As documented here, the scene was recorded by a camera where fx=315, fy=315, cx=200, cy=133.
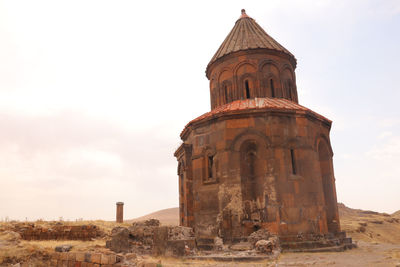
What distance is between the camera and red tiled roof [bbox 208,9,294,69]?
13.8 meters

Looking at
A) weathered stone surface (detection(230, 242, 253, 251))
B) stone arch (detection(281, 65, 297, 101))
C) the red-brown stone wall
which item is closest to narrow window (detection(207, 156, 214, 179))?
weathered stone surface (detection(230, 242, 253, 251))

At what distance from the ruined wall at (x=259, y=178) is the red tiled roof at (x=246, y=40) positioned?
3.89 metres

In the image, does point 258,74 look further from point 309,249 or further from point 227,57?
point 309,249

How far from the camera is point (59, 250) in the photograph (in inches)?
323

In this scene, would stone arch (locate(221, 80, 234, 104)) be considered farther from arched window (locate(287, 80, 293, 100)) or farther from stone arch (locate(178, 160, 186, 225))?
stone arch (locate(178, 160, 186, 225))

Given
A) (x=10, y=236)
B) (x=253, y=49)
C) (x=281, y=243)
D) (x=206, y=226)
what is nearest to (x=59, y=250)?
(x=10, y=236)

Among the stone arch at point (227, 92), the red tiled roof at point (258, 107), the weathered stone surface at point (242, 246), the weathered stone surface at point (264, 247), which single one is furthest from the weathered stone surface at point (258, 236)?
the stone arch at point (227, 92)

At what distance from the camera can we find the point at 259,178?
1088cm

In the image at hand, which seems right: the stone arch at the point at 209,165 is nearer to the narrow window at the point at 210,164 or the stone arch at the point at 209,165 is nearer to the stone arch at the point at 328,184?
the narrow window at the point at 210,164

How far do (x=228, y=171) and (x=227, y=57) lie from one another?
18.1ft

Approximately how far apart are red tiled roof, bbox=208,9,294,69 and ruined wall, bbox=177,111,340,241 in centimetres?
389

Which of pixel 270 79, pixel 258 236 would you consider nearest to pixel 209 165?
pixel 258 236

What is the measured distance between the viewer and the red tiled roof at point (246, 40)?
541 inches

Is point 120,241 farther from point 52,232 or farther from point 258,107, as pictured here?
point 258,107
